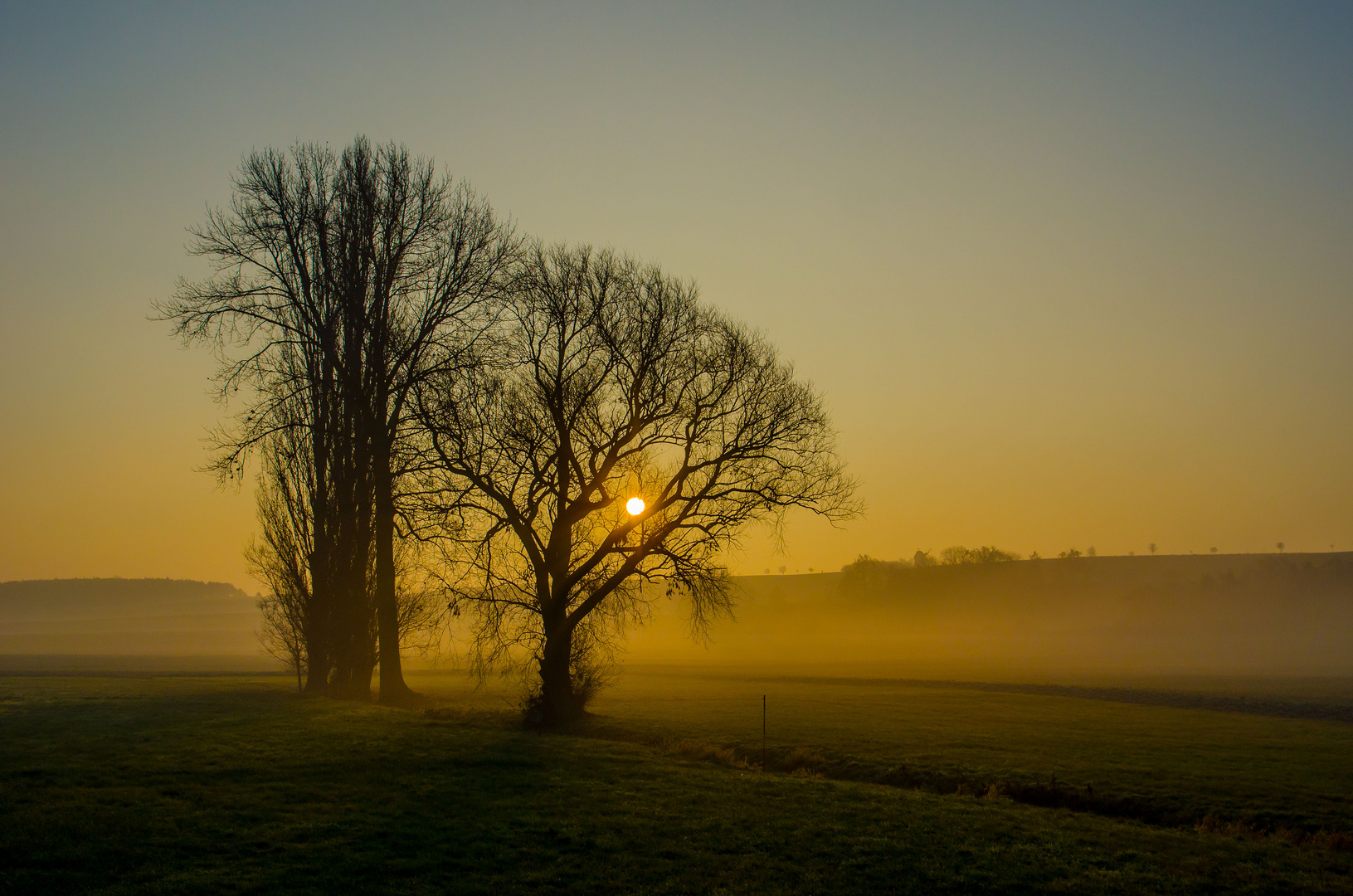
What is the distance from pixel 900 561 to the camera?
172250 mm

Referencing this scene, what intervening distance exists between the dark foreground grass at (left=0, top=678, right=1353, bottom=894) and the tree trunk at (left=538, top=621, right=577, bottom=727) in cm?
557

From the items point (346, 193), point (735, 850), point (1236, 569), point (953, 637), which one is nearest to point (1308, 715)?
point (735, 850)

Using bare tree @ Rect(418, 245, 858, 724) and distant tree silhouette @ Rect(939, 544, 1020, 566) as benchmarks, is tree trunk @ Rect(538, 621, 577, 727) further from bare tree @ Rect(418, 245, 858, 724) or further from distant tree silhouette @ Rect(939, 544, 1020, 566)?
distant tree silhouette @ Rect(939, 544, 1020, 566)

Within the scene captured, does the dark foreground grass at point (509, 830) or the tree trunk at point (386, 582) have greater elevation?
the tree trunk at point (386, 582)

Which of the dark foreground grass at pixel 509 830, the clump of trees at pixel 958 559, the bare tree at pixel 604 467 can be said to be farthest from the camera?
the clump of trees at pixel 958 559

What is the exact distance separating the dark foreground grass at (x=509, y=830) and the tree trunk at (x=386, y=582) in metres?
8.36

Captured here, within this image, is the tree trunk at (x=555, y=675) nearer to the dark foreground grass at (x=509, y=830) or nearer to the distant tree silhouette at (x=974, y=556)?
the dark foreground grass at (x=509, y=830)

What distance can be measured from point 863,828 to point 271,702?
2081 cm

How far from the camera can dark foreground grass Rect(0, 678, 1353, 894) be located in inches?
403

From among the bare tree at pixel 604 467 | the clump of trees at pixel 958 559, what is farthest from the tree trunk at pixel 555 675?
the clump of trees at pixel 958 559

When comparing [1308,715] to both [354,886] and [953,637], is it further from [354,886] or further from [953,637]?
[953,637]

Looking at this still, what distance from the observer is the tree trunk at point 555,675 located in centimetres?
2505

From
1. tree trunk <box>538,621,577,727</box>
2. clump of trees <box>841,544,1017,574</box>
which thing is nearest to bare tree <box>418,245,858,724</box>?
tree trunk <box>538,621,577,727</box>

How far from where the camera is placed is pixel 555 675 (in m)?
25.4
